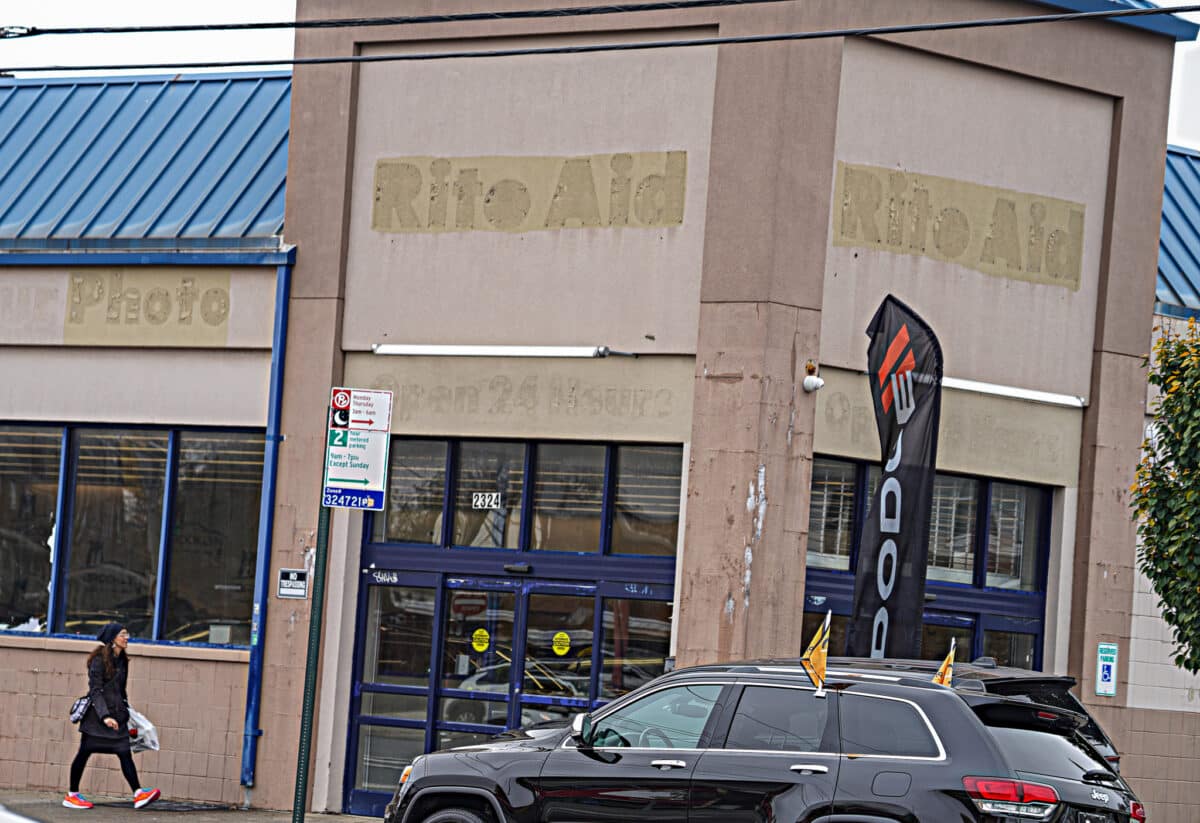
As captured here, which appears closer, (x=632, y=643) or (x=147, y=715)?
(x=632, y=643)

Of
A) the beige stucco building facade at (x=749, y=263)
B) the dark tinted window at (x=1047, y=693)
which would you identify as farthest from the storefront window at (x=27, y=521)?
the dark tinted window at (x=1047, y=693)

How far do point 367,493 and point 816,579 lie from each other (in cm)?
491

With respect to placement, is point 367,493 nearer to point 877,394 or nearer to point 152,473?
point 877,394

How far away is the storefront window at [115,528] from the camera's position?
678 inches

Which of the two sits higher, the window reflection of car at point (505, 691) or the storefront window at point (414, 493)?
the storefront window at point (414, 493)

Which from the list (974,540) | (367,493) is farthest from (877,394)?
(367,493)

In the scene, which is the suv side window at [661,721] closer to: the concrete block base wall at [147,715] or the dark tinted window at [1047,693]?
the dark tinted window at [1047,693]

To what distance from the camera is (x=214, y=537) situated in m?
16.9

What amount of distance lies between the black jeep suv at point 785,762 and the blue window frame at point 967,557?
5.36 m

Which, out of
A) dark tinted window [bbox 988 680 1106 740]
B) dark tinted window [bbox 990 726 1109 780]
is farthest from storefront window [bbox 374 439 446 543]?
dark tinted window [bbox 990 726 1109 780]

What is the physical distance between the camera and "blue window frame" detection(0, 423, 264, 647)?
16859mm

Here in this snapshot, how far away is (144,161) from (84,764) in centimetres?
679

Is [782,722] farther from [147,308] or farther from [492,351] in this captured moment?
[147,308]

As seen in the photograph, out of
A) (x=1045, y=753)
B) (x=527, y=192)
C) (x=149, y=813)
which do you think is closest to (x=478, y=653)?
(x=149, y=813)
